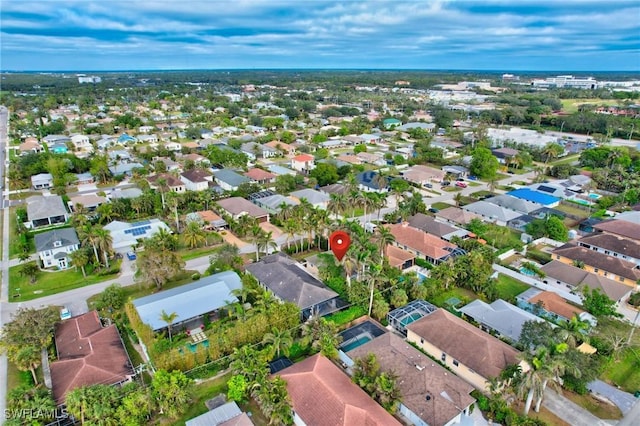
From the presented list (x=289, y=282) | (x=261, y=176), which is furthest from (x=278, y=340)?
(x=261, y=176)

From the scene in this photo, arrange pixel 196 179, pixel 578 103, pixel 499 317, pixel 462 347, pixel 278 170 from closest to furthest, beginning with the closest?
pixel 462 347
pixel 499 317
pixel 196 179
pixel 278 170
pixel 578 103

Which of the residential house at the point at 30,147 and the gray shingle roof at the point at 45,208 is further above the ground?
the residential house at the point at 30,147

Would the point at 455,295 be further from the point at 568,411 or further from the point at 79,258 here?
the point at 79,258

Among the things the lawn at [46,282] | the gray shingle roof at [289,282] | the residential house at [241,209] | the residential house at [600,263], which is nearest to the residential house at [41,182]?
the lawn at [46,282]

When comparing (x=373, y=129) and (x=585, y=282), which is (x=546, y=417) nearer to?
(x=585, y=282)

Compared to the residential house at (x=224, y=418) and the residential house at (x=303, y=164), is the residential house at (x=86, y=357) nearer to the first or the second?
the residential house at (x=224, y=418)

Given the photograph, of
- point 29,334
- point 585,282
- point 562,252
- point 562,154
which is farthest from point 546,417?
point 562,154

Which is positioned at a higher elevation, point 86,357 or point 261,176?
point 261,176
